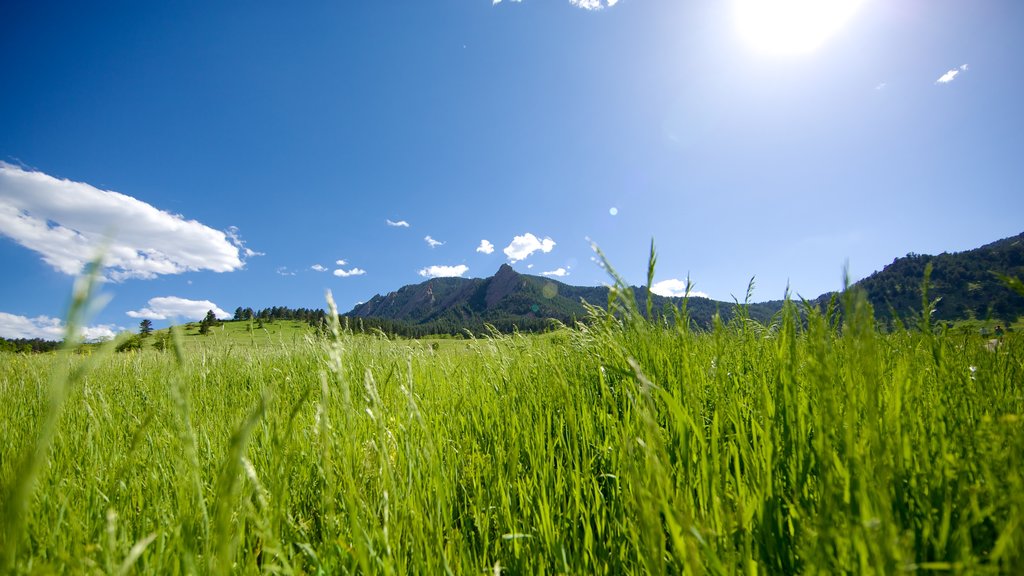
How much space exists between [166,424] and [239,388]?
1852mm

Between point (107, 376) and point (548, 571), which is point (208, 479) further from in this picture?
point (107, 376)

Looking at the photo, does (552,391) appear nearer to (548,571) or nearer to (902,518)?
(548,571)

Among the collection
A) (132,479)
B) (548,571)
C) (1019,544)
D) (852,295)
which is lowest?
(548,571)

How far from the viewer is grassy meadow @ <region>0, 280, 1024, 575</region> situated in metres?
0.87

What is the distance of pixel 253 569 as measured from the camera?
1.01 m

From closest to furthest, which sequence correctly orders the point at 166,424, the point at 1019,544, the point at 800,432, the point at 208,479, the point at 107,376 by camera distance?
the point at 1019,544, the point at 800,432, the point at 208,479, the point at 166,424, the point at 107,376

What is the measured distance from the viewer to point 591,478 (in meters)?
1.71

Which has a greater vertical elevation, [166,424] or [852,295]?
[852,295]

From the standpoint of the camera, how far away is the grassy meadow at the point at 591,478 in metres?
0.87

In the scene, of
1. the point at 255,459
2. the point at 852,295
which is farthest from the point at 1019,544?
the point at 255,459

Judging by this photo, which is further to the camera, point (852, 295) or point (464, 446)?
point (464, 446)

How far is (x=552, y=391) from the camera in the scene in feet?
8.59

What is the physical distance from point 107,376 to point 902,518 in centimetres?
817

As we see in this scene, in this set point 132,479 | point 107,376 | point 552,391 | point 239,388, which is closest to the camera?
point 132,479
